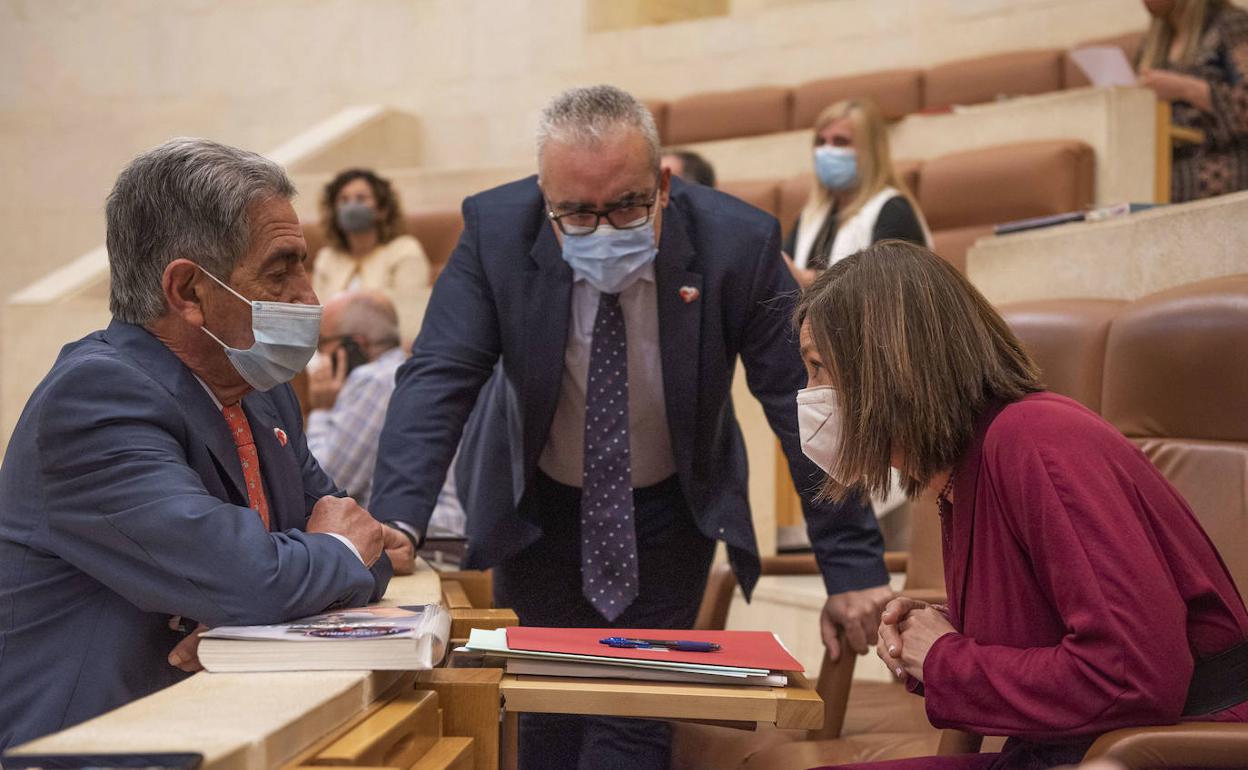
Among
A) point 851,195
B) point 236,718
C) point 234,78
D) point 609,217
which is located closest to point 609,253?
point 609,217

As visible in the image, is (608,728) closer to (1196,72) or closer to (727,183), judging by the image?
(1196,72)

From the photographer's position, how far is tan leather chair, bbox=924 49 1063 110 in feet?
20.9

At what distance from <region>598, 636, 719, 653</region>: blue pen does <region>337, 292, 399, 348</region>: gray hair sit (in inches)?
101

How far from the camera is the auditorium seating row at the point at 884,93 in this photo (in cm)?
639

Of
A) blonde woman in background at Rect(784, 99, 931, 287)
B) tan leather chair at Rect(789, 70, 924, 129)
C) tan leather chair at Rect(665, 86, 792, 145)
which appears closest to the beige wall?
tan leather chair at Rect(665, 86, 792, 145)

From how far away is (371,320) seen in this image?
3971mm

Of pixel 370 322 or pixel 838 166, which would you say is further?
pixel 838 166

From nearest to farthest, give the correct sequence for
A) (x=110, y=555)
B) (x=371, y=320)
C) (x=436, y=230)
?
(x=110, y=555) < (x=371, y=320) < (x=436, y=230)

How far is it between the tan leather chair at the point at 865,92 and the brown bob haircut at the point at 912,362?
5.31 m

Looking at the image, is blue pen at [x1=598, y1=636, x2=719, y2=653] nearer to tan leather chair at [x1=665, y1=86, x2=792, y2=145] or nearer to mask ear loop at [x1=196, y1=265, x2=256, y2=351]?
mask ear loop at [x1=196, y1=265, x2=256, y2=351]

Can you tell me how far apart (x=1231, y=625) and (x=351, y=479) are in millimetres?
2560

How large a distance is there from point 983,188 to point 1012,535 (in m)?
3.88

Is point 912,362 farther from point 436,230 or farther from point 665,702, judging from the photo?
point 436,230

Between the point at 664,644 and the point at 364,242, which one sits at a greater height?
the point at 664,644
